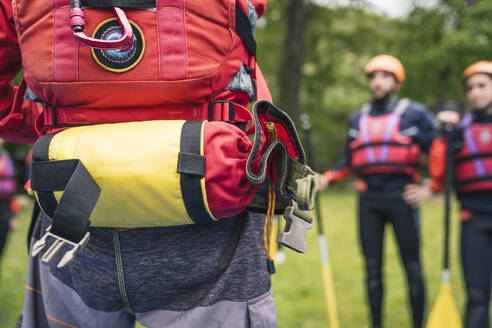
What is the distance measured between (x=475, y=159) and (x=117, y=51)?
3467mm

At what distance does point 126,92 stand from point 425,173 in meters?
21.8

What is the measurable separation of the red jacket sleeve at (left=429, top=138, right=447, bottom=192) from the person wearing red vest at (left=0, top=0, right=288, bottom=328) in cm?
327

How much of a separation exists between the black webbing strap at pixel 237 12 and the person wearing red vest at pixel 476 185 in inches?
118

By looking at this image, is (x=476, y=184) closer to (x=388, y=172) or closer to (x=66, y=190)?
(x=388, y=172)

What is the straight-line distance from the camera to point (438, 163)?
429cm

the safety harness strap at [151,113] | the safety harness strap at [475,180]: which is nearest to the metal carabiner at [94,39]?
the safety harness strap at [151,113]

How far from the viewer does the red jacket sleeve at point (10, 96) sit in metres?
1.41

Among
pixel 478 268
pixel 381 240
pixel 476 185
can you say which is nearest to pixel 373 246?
pixel 381 240

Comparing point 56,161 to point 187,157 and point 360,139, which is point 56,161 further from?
point 360,139

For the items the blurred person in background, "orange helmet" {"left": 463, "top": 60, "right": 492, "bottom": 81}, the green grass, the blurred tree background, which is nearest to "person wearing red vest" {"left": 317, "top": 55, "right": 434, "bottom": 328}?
the blurred person in background

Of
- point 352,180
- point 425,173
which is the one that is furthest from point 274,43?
point 425,173

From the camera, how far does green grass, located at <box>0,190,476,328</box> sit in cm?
478

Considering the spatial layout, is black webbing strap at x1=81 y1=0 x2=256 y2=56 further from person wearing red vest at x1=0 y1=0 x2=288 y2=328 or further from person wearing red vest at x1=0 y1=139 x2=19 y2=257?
person wearing red vest at x1=0 y1=139 x2=19 y2=257

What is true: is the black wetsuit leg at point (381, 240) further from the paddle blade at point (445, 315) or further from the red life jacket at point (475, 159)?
the red life jacket at point (475, 159)
